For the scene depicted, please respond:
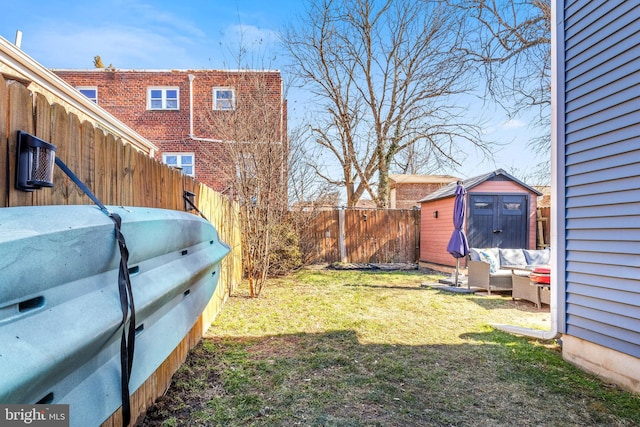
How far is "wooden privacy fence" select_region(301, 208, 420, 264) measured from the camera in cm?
1235

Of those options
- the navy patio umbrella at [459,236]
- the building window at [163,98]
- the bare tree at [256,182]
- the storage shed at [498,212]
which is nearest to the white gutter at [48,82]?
the bare tree at [256,182]

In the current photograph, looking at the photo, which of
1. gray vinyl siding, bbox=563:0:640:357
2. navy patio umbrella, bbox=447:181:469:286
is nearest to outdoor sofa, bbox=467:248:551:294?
navy patio umbrella, bbox=447:181:469:286

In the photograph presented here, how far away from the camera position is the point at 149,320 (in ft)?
5.25

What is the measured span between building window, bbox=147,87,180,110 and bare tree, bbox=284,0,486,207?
558 cm

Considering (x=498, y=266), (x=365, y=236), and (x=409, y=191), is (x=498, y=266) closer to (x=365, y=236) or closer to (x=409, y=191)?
(x=365, y=236)

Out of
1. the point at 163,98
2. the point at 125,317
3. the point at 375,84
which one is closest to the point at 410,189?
the point at 375,84

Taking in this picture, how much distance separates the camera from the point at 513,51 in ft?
31.1

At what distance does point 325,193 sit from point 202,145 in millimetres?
5976

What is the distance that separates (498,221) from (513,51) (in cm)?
478

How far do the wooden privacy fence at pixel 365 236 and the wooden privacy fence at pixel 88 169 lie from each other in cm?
882

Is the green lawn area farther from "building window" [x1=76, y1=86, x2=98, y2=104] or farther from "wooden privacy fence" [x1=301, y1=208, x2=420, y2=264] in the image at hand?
"building window" [x1=76, y1=86, x2=98, y2=104]

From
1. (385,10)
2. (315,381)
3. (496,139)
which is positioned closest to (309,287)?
(315,381)

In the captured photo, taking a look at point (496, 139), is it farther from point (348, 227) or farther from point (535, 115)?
point (348, 227)

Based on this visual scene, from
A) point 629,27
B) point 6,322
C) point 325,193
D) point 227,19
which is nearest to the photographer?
point 6,322
